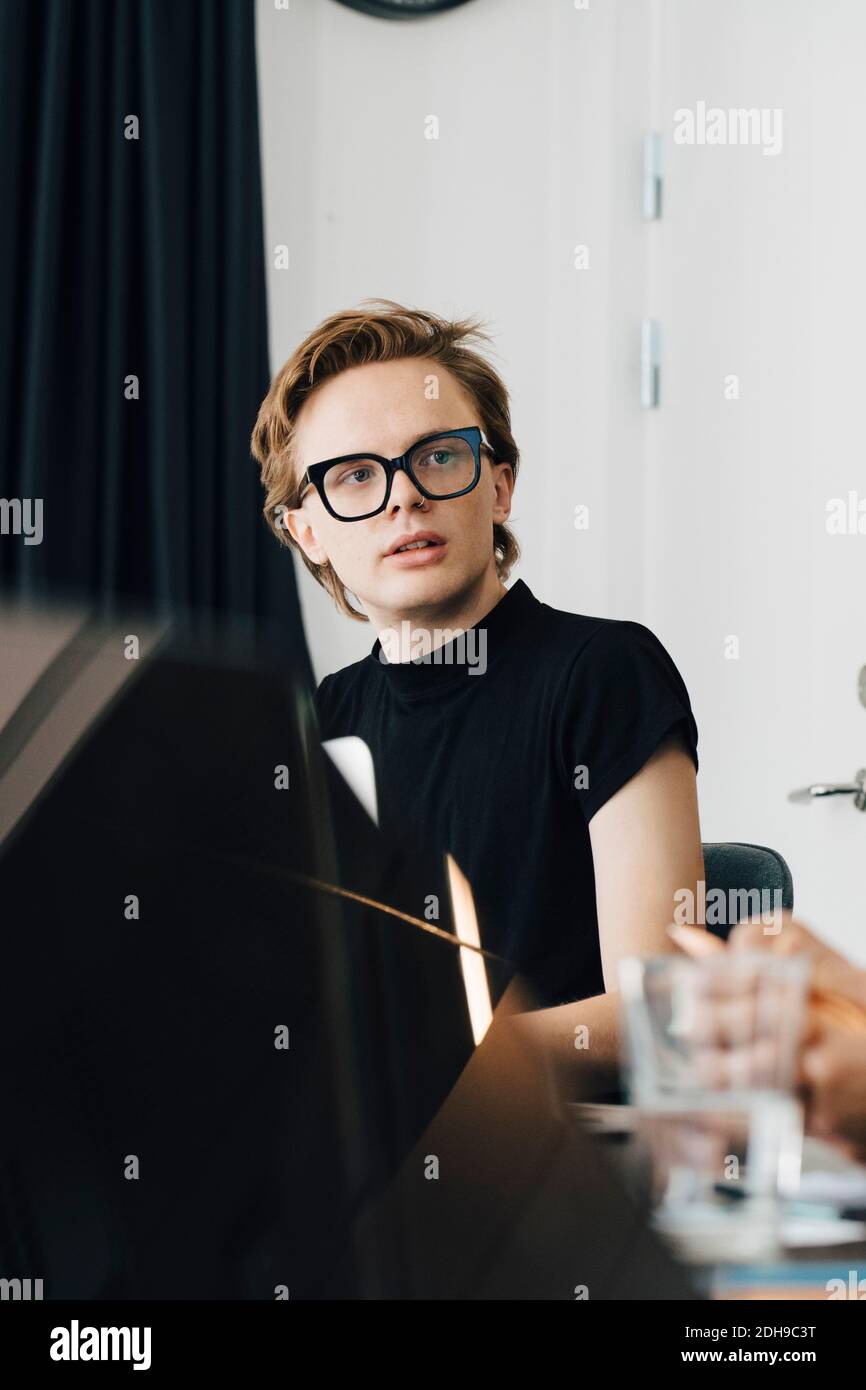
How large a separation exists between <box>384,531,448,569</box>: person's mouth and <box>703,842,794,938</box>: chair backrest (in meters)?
0.26

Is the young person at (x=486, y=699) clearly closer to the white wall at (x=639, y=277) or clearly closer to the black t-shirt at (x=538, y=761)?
the black t-shirt at (x=538, y=761)

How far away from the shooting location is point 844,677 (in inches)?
45.5

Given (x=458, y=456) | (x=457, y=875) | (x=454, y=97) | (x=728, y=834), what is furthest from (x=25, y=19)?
(x=457, y=875)

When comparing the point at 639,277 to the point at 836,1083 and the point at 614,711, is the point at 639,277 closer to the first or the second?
the point at 614,711

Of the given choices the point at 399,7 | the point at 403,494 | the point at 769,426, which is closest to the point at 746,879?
the point at 403,494

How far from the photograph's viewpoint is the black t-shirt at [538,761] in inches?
20.5

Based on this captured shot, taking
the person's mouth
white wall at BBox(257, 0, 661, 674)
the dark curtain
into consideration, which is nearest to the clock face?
white wall at BBox(257, 0, 661, 674)

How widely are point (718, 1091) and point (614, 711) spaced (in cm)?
33

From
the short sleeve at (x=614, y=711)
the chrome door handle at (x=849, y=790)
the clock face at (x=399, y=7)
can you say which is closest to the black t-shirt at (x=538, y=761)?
the short sleeve at (x=614, y=711)

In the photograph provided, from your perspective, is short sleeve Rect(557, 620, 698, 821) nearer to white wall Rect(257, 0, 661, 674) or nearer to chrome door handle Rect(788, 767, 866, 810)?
chrome door handle Rect(788, 767, 866, 810)

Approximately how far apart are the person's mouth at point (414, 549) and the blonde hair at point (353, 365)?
105 millimetres

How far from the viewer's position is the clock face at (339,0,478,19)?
4.26 ft
